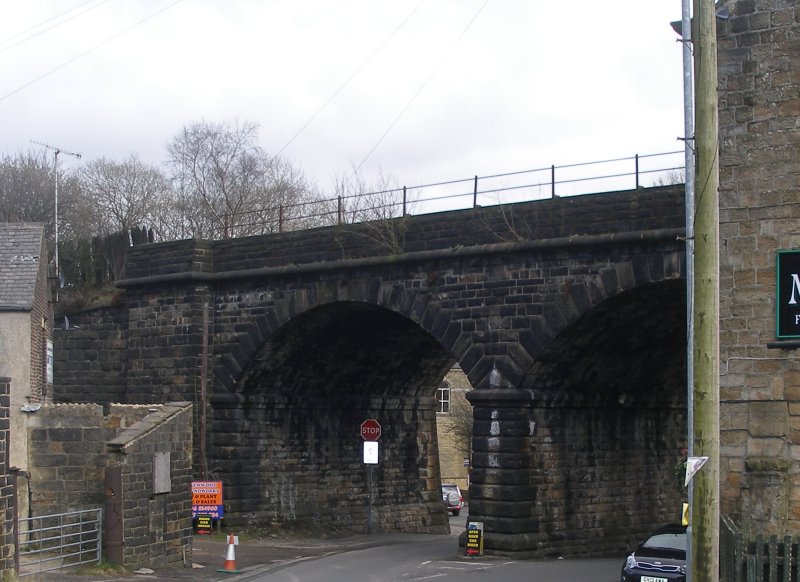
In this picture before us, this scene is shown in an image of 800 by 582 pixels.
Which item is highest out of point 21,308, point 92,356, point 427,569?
point 21,308

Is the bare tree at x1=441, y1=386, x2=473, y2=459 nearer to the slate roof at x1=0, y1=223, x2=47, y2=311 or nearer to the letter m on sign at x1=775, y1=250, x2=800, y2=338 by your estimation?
the slate roof at x1=0, y1=223, x2=47, y2=311

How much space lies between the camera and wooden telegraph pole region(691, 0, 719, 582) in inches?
422

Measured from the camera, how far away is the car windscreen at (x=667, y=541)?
18.6 meters

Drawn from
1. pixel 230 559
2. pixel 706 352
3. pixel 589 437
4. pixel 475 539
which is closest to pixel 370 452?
pixel 589 437

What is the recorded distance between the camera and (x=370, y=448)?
30469 millimetres

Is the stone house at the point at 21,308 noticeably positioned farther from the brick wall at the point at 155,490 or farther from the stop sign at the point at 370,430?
the stop sign at the point at 370,430

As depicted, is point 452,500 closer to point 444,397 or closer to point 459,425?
point 459,425

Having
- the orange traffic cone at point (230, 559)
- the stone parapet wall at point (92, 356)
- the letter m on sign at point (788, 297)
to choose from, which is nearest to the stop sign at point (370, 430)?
the stone parapet wall at point (92, 356)

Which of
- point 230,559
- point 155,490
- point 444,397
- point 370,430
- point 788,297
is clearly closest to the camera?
point 788,297

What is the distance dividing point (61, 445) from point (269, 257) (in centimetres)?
1029

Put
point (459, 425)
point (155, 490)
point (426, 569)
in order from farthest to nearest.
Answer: point (459, 425) → point (426, 569) → point (155, 490)

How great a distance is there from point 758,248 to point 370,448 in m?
17.3

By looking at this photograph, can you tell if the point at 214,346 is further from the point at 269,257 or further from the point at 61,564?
the point at 61,564

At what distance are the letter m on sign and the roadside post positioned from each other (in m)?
17.0
